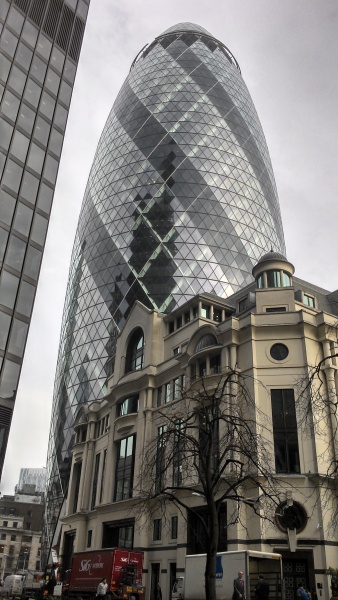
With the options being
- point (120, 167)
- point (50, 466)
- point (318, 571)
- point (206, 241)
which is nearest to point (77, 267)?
point (120, 167)

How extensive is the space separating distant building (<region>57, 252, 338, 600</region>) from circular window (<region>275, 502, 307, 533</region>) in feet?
0.18

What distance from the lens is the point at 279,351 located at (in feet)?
121

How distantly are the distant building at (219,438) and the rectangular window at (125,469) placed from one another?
3.6 inches

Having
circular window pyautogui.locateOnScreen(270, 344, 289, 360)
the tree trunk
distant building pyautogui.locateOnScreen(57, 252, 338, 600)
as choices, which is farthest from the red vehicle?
circular window pyautogui.locateOnScreen(270, 344, 289, 360)

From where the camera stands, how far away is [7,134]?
31531 millimetres

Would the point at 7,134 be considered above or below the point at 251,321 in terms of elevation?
above

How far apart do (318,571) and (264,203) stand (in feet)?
228

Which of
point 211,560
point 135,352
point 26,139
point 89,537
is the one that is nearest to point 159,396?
point 135,352

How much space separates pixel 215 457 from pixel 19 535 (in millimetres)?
90500

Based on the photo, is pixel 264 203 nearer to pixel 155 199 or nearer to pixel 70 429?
pixel 155 199

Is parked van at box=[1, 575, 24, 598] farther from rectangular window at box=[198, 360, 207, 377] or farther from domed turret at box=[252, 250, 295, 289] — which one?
domed turret at box=[252, 250, 295, 289]

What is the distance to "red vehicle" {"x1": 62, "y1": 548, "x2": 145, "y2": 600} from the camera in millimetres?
28127

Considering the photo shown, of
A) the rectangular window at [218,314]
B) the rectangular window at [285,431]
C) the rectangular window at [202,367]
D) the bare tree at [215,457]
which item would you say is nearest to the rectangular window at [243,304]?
the rectangular window at [218,314]

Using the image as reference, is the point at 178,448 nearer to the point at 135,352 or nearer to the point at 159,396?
the point at 159,396
